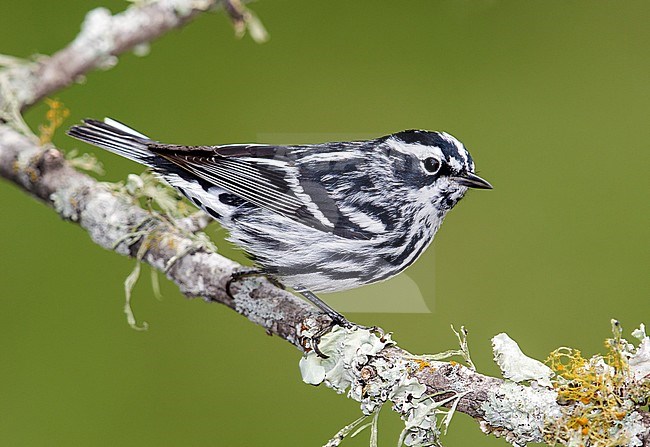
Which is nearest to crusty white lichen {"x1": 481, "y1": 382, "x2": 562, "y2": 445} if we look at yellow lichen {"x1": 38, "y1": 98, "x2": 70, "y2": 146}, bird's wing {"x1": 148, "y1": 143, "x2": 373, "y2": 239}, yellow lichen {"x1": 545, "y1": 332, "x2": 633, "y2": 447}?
yellow lichen {"x1": 545, "y1": 332, "x2": 633, "y2": 447}

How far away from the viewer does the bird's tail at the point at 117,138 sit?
1492 millimetres

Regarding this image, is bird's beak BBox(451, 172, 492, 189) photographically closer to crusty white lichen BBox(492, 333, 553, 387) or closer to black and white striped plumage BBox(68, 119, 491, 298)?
black and white striped plumage BBox(68, 119, 491, 298)

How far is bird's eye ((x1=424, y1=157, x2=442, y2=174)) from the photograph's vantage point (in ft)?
3.98

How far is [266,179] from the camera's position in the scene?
144 cm

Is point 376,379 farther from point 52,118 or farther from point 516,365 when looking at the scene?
point 52,118

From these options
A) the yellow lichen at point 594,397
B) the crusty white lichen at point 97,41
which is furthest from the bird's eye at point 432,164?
the crusty white lichen at point 97,41

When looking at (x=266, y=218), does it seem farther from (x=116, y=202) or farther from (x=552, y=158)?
(x=552, y=158)

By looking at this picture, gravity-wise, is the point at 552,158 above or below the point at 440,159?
above

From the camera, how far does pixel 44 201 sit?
1683 millimetres

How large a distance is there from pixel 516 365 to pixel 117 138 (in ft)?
2.69

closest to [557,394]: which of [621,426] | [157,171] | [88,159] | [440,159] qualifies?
[621,426]

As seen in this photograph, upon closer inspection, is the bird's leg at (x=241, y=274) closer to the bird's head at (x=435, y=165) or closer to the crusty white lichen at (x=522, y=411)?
the bird's head at (x=435, y=165)

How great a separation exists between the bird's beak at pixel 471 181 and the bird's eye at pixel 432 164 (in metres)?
0.03

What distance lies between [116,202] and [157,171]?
149 mm
